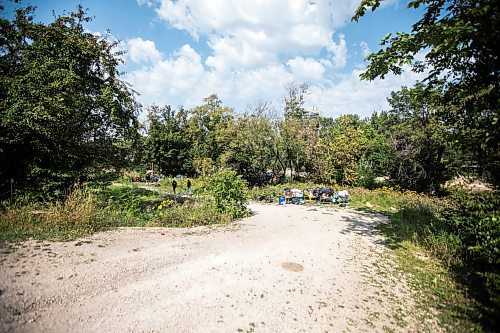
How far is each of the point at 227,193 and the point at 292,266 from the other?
605cm

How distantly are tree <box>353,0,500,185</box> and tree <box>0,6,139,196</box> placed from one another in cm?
1160

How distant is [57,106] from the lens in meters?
9.77

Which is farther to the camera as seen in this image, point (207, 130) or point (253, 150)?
point (207, 130)

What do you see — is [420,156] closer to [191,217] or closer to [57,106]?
[191,217]

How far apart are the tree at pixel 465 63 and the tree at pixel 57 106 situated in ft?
38.1

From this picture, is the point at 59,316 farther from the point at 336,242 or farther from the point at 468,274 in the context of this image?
the point at 468,274

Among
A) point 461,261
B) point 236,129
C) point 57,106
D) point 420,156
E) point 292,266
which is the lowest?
point 292,266

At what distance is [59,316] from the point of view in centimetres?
392

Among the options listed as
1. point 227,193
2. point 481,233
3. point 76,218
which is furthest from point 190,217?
point 481,233

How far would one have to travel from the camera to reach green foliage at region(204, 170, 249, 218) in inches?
460

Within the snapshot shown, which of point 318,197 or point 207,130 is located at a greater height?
point 207,130

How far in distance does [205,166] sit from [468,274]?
95.4 feet

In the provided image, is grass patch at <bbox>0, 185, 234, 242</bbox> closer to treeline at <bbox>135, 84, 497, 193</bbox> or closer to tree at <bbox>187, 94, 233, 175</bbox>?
treeline at <bbox>135, 84, 497, 193</bbox>

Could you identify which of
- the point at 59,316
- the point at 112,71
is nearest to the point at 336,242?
the point at 59,316
